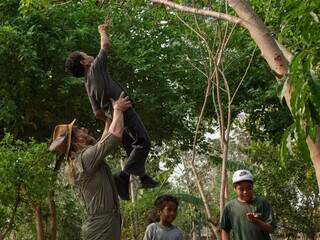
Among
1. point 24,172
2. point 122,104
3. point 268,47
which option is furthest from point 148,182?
point 24,172

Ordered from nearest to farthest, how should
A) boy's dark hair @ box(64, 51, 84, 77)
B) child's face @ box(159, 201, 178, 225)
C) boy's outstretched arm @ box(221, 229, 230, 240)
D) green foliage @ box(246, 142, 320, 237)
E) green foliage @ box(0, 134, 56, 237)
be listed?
boy's dark hair @ box(64, 51, 84, 77) < boy's outstretched arm @ box(221, 229, 230, 240) < child's face @ box(159, 201, 178, 225) < green foliage @ box(0, 134, 56, 237) < green foliage @ box(246, 142, 320, 237)

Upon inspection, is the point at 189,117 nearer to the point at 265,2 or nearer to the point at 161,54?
the point at 161,54

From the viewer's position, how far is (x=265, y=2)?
917 cm

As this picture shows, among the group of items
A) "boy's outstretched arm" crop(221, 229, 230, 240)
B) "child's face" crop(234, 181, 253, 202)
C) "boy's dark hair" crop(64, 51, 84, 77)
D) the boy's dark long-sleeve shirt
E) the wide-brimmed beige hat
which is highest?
"boy's dark hair" crop(64, 51, 84, 77)

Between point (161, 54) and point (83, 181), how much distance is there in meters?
8.60

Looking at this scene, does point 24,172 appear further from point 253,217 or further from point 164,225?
point 253,217

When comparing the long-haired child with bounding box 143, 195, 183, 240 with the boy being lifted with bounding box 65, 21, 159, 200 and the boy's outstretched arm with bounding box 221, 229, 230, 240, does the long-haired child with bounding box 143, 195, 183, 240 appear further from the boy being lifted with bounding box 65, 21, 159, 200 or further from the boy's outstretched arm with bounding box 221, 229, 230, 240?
the boy being lifted with bounding box 65, 21, 159, 200

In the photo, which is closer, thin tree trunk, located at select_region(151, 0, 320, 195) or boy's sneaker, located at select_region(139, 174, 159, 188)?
thin tree trunk, located at select_region(151, 0, 320, 195)

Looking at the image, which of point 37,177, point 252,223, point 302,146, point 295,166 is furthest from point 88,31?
point 302,146

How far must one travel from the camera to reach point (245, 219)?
4.62m

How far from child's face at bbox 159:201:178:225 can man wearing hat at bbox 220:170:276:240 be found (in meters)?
0.93

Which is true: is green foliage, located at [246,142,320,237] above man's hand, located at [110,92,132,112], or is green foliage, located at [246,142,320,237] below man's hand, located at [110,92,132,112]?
above

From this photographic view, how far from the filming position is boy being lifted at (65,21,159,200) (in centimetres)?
421

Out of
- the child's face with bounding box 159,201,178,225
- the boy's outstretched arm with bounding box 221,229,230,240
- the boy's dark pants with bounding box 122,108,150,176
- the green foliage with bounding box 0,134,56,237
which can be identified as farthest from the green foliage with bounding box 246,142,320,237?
the boy's dark pants with bounding box 122,108,150,176
